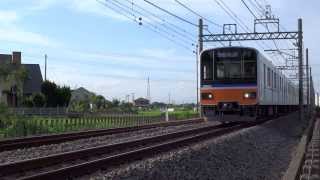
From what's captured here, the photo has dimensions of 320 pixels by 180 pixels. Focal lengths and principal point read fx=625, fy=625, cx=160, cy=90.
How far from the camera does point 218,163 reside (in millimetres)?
13148

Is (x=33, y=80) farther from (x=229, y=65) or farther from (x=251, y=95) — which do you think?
(x=251, y=95)

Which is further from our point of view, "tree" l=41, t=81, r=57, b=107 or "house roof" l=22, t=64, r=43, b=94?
"house roof" l=22, t=64, r=43, b=94

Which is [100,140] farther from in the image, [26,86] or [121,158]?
[26,86]

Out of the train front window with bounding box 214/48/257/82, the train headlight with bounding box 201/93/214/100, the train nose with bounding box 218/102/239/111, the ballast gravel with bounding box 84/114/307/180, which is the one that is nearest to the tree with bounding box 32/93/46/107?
the train headlight with bounding box 201/93/214/100

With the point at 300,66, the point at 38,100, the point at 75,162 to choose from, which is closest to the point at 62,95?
the point at 38,100

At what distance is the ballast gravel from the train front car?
206 inches

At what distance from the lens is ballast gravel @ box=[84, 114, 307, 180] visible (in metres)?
10.6

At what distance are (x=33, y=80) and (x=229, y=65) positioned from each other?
61.5 m

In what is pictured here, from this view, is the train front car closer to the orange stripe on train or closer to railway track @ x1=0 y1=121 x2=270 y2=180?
the orange stripe on train

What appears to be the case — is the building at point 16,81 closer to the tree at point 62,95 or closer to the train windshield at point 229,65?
the tree at point 62,95

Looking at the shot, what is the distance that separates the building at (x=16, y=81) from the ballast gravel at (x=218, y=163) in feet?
155

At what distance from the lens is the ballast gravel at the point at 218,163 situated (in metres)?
10.6

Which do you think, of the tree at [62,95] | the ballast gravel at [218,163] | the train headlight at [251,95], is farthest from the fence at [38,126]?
the tree at [62,95]

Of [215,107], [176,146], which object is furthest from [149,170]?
[215,107]
